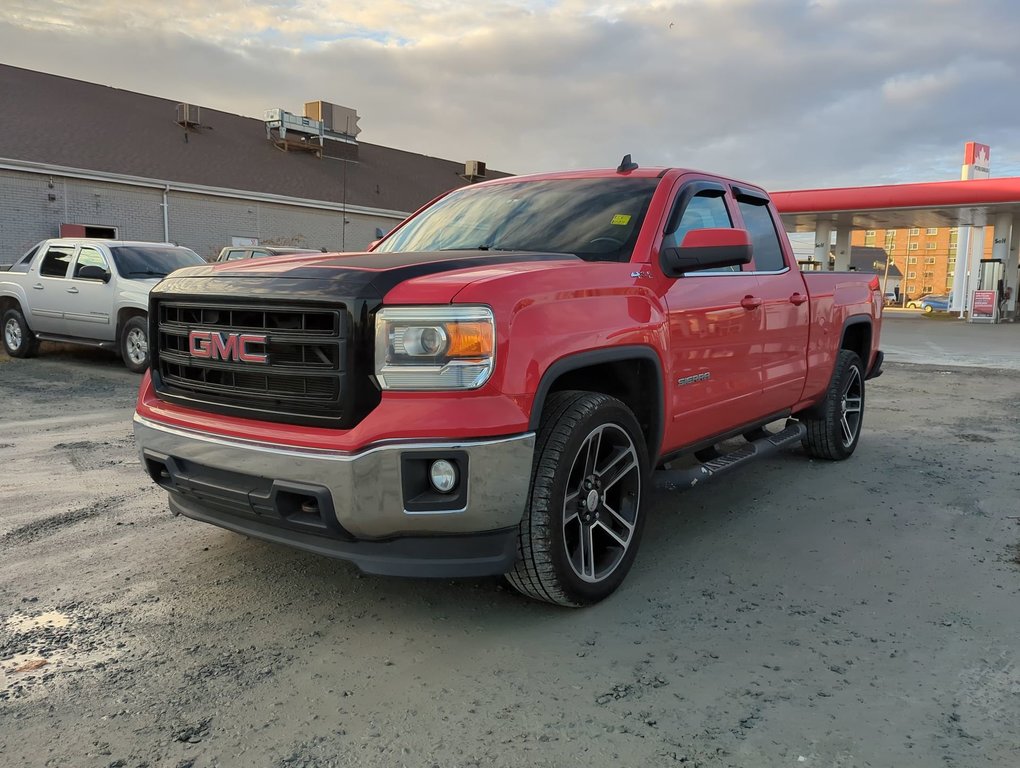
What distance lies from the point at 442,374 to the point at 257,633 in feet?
4.22

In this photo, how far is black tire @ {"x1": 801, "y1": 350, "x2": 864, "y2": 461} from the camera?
19.5ft

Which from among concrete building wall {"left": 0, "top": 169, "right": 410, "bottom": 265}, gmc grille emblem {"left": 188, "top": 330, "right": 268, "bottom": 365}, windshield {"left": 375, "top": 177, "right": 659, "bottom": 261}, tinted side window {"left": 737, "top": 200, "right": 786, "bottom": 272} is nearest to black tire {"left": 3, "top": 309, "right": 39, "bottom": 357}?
concrete building wall {"left": 0, "top": 169, "right": 410, "bottom": 265}

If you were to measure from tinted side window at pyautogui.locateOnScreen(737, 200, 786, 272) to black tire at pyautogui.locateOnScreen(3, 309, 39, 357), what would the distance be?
1119cm

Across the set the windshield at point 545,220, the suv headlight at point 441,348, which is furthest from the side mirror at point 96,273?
the suv headlight at point 441,348

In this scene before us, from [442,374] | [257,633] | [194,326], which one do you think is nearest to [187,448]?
[194,326]

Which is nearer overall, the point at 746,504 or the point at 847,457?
the point at 746,504

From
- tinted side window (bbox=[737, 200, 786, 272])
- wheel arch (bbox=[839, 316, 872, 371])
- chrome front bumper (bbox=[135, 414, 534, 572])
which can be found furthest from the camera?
wheel arch (bbox=[839, 316, 872, 371])

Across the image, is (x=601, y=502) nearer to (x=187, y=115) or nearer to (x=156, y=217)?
(x=156, y=217)

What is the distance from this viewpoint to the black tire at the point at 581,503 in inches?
119

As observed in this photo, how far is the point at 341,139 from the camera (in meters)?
29.6

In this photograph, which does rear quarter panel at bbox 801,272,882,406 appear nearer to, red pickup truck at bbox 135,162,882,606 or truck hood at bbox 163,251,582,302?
red pickup truck at bbox 135,162,882,606

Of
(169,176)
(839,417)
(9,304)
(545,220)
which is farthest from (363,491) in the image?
(169,176)

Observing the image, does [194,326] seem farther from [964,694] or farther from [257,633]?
[964,694]

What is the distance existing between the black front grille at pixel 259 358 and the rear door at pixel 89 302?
27.6ft
